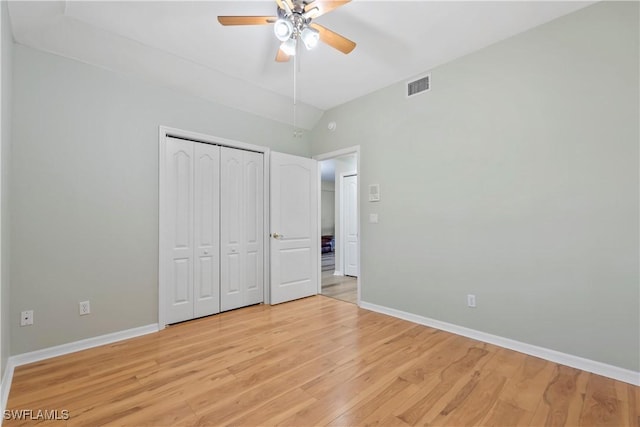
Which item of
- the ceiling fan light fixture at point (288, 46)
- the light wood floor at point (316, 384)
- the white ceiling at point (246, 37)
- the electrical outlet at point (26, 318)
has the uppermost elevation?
the white ceiling at point (246, 37)

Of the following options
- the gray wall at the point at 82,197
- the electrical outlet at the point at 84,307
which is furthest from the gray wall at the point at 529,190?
the electrical outlet at the point at 84,307

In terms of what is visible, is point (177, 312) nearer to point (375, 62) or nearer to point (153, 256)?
point (153, 256)

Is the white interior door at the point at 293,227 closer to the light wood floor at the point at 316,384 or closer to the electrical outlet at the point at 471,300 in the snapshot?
the light wood floor at the point at 316,384

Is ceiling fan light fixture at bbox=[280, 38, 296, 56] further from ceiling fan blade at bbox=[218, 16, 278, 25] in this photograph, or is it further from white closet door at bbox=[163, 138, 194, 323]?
white closet door at bbox=[163, 138, 194, 323]

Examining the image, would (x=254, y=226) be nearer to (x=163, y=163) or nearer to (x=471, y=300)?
(x=163, y=163)

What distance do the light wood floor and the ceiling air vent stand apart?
105 inches

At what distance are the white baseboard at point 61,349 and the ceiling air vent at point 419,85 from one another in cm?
385

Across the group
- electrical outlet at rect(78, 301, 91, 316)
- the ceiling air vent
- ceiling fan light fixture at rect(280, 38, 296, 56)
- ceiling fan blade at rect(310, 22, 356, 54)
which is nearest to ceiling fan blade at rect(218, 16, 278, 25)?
ceiling fan light fixture at rect(280, 38, 296, 56)

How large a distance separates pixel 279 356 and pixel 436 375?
1267 mm

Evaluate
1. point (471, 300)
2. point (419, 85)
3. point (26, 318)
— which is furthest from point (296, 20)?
point (26, 318)

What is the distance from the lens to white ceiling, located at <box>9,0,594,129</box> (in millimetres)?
2281

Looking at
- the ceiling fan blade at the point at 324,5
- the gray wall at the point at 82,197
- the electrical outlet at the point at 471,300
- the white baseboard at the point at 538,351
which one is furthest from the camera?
the electrical outlet at the point at 471,300

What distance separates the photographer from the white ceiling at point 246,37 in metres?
2.28

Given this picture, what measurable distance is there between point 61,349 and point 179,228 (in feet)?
4.71
